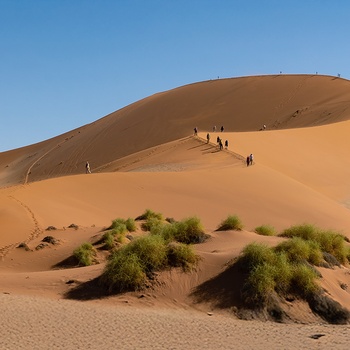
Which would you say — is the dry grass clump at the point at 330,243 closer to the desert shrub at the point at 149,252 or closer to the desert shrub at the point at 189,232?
the desert shrub at the point at 189,232

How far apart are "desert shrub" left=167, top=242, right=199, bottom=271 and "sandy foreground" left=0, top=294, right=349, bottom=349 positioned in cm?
153

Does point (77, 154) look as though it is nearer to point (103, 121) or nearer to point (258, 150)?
point (103, 121)

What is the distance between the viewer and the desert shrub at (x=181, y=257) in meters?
12.8

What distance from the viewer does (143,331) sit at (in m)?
9.85

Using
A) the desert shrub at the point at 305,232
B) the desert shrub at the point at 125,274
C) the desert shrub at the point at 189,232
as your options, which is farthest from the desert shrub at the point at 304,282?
the desert shrub at the point at 189,232

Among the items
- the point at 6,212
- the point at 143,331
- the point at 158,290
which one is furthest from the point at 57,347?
the point at 6,212

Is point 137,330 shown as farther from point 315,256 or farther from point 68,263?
point 68,263

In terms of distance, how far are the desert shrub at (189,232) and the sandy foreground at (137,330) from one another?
4413 millimetres

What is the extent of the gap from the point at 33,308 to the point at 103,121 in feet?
248

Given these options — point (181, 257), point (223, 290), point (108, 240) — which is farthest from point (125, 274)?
point (108, 240)

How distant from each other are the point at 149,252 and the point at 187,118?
61.7 m

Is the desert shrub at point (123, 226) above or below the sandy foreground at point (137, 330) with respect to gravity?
above

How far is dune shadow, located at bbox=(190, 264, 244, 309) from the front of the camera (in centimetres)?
1169

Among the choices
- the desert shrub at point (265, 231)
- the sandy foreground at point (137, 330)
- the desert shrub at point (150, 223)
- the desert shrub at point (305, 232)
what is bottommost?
the sandy foreground at point (137, 330)
